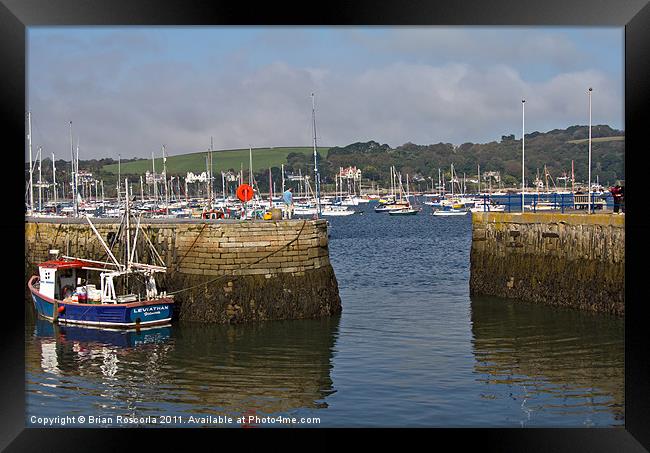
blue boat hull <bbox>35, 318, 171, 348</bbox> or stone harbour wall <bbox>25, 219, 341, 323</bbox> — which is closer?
blue boat hull <bbox>35, 318, 171, 348</bbox>

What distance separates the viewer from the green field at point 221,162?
134m

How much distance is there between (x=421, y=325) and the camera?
2706 cm

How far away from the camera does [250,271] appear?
2483 centimetres

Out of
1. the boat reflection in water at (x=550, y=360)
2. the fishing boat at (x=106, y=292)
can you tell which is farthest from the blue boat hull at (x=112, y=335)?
the boat reflection in water at (x=550, y=360)

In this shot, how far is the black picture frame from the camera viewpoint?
10.1 metres

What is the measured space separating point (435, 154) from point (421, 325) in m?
155

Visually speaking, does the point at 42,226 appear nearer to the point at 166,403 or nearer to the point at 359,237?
the point at 166,403

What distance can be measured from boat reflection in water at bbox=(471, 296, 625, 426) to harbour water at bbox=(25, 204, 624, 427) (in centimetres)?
4

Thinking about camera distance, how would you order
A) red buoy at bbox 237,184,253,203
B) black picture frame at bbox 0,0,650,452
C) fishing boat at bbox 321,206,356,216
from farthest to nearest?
1. fishing boat at bbox 321,206,356,216
2. red buoy at bbox 237,184,253,203
3. black picture frame at bbox 0,0,650,452

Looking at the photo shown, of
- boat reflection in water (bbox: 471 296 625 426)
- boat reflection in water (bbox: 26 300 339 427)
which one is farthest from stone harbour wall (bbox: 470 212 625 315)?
boat reflection in water (bbox: 26 300 339 427)

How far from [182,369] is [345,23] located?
471 inches

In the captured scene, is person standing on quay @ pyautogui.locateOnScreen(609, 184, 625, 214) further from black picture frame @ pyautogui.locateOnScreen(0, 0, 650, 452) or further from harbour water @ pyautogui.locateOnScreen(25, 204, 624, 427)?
black picture frame @ pyautogui.locateOnScreen(0, 0, 650, 452)

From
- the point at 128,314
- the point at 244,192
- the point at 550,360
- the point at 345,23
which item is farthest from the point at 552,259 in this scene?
the point at 345,23
